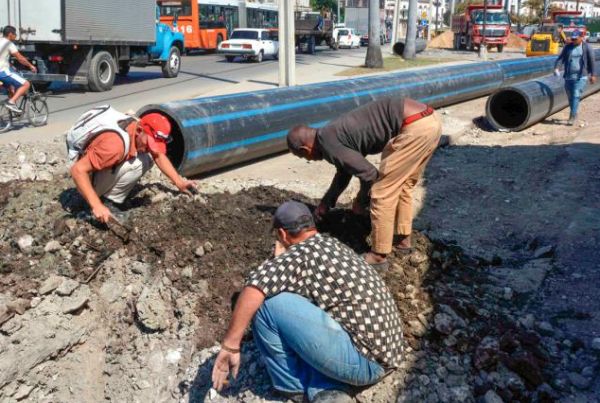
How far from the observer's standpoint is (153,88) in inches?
691

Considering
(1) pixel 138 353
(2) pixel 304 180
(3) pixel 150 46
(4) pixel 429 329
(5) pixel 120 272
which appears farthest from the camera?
(3) pixel 150 46

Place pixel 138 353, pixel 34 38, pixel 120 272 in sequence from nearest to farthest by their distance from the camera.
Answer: pixel 138 353, pixel 120 272, pixel 34 38

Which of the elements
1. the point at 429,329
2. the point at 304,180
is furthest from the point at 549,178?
the point at 429,329

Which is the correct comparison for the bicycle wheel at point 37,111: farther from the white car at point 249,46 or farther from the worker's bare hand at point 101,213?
the white car at point 249,46

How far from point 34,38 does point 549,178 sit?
11520 mm

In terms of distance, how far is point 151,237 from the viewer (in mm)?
5074

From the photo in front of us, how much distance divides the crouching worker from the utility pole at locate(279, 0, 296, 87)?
1303cm

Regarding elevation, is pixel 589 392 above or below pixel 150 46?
below

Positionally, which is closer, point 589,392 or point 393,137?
point 589,392

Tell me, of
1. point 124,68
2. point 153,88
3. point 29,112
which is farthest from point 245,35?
point 29,112

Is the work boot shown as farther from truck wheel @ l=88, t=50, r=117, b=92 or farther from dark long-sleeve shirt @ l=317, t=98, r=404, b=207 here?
truck wheel @ l=88, t=50, r=117, b=92

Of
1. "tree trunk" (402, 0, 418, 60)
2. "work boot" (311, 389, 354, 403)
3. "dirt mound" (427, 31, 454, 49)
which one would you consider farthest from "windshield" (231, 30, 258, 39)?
"work boot" (311, 389, 354, 403)

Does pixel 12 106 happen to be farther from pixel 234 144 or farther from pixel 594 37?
pixel 594 37

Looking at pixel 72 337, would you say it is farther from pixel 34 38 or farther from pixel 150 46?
pixel 150 46
